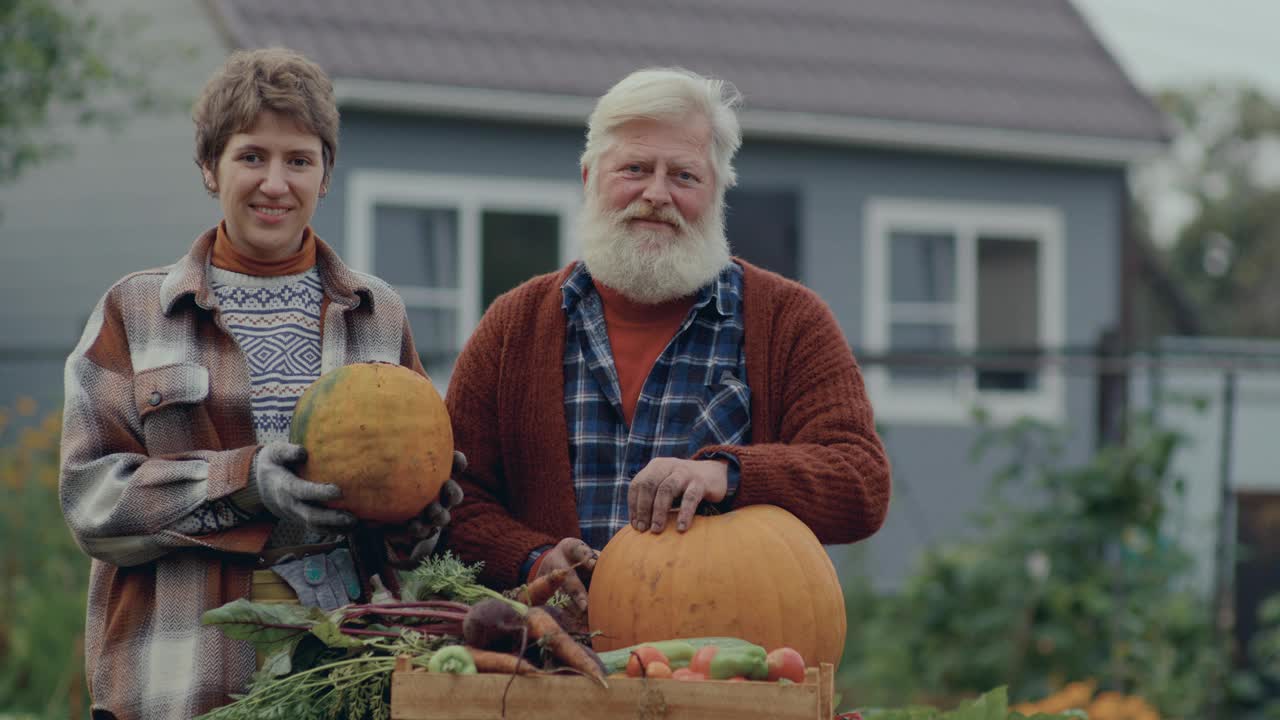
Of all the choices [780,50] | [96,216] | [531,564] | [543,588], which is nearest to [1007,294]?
[780,50]

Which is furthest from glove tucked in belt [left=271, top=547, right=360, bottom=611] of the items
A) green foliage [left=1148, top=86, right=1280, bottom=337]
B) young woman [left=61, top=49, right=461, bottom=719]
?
green foliage [left=1148, top=86, right=1280, bottom=337]

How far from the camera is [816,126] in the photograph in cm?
1230

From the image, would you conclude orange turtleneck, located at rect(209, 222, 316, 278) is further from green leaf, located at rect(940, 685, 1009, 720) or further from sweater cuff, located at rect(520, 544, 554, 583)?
green leaf, located at rect(940, 685, 1009, 720)

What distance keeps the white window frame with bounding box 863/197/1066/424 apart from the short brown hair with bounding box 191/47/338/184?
9.71 meters

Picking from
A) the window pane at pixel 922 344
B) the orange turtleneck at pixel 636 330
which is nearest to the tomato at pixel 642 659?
the orange turtleneck at pixel 636 330

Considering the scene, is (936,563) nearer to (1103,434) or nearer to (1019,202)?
(1103,434)

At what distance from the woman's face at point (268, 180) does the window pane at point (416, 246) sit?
837 cm

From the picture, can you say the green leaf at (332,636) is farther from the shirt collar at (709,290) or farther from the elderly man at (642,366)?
the shirt collar at (709,290)

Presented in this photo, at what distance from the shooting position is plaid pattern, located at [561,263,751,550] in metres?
3.18

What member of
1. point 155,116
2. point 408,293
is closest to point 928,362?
point 408,293

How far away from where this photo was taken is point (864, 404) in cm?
314

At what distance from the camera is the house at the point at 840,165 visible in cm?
1130

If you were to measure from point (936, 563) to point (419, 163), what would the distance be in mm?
5705

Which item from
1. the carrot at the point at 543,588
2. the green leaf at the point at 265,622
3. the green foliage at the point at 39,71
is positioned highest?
the green foliage at the point at 39,71
